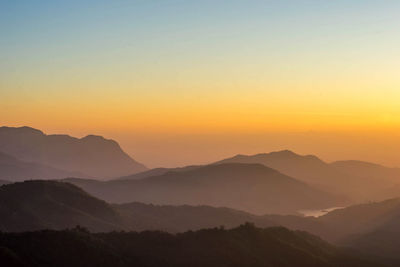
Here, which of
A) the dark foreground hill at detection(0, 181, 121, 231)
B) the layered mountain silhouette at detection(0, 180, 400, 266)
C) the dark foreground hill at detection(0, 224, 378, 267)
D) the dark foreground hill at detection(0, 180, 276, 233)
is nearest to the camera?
the dark foreground hill at detection(0, 224, 378, 267)

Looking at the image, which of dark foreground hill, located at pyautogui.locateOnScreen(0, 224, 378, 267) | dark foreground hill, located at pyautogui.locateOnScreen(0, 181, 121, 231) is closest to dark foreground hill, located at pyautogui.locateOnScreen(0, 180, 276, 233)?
dark foreground hill, located at pyautogui.locateOnScreen(0, 181, 121, 231)

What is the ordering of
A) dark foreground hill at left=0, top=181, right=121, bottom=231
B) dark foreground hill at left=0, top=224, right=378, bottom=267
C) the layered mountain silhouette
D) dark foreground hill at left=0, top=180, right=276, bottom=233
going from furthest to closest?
1. the layered mountain silhouette
2. dark foreground hill at left=0, top=180, right=276, bottom=233
3. dark foreground hill at left=0, top=181, right=121, bottom=231
4. dark foreground hill at left=0, top=224, right=378, bottom=267

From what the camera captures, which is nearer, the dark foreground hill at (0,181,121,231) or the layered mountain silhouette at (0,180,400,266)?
the dark foreground hill at (0,181,121,231)

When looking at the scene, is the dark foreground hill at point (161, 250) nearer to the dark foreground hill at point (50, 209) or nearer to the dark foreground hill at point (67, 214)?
the dark foreground hill at point (50, 209)

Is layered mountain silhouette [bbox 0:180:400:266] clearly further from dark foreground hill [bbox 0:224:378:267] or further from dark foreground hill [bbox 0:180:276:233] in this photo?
dark foreground hill [bbox 0:224:378:267]

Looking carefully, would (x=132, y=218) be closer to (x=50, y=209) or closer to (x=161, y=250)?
(x=50, y=209)

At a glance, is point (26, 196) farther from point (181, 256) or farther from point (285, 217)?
point (285, 217)

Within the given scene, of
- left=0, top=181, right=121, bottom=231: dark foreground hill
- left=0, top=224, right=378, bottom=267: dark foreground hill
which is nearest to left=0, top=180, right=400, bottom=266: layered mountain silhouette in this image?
left=0, top=181, right=121, bottom=231: dark foreground hill

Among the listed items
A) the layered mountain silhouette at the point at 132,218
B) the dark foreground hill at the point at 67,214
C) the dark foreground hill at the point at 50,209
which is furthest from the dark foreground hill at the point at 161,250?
the dark foreground hill at the point at 67,214

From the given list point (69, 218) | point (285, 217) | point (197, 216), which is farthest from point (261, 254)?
point (285, 217)
